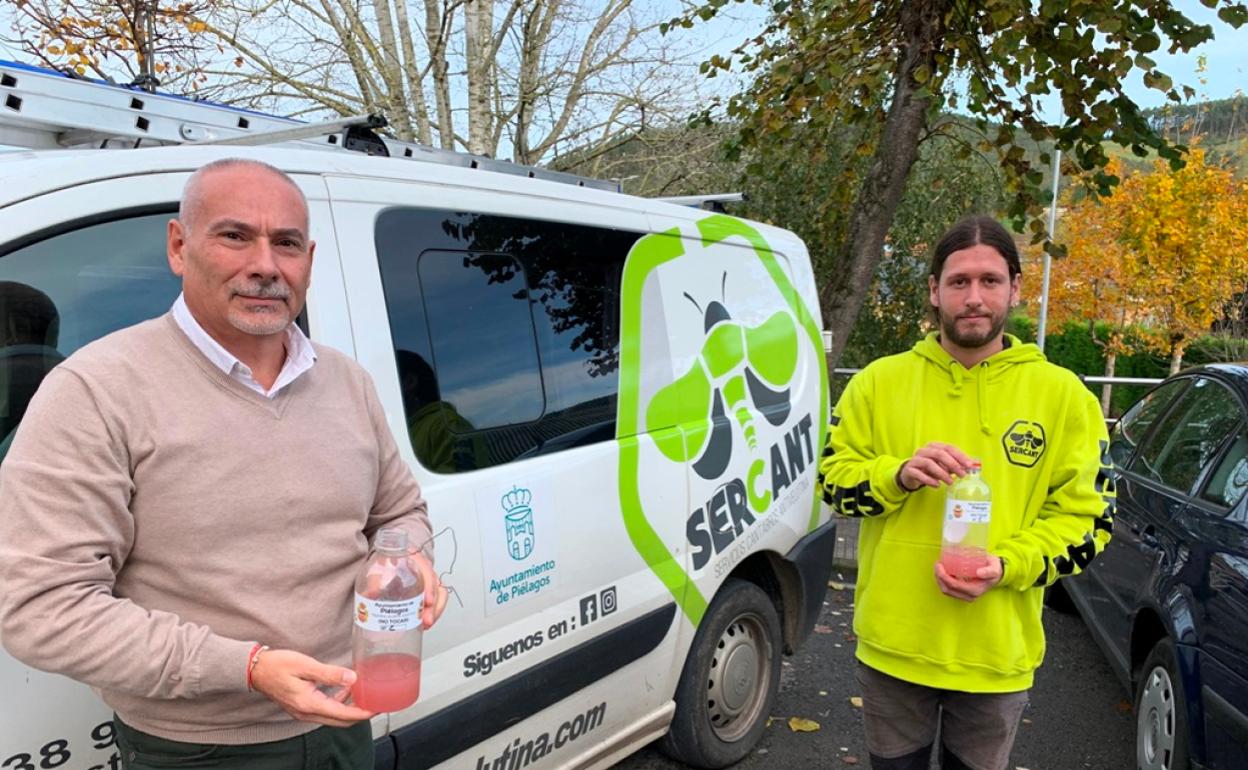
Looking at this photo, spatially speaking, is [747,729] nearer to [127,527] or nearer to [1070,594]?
[1070,594]

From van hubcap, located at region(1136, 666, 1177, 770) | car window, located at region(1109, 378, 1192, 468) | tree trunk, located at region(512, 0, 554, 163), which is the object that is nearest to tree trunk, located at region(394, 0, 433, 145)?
tree trunk, located at region(512, 0, 554, 163)

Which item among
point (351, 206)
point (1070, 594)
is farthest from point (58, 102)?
point (1070, 594)

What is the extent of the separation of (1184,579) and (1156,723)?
0.60 m

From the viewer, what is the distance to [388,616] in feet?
4.65

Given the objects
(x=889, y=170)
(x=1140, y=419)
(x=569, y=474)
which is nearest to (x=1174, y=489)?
(x=1140, y=419)

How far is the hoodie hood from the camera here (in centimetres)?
223

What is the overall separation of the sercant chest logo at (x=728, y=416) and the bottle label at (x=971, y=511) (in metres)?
1.04

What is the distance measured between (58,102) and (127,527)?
4.26 feet

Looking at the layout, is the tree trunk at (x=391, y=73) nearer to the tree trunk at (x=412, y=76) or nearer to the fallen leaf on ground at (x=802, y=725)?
the tree trunk at (x=412, y=76)

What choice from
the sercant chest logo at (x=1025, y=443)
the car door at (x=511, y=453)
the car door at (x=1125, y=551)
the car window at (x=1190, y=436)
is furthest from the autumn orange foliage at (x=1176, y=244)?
the car door at (x=511, y=453)

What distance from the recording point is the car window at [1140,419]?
430 cm

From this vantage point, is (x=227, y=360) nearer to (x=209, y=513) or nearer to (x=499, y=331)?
(x=209, y=513)

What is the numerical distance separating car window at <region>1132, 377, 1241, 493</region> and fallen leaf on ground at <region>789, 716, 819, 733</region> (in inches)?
71.9

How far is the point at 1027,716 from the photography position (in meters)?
4.04
